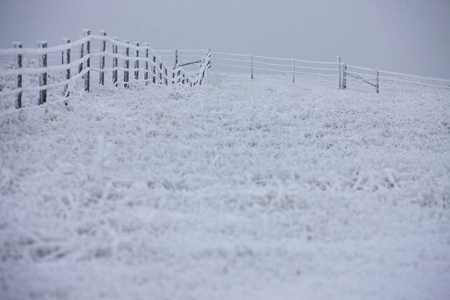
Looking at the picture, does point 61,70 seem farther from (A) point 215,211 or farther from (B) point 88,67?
(A) point 215,211

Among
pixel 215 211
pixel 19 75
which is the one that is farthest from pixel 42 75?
pixel 215 211

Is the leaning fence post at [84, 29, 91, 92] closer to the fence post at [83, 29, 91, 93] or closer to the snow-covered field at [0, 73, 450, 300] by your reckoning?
the fence post at [83, 29, 91, 93]

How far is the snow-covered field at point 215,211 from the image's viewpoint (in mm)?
3002

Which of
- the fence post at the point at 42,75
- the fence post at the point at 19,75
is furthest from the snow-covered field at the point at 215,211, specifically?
the fence post at the point at 42,75

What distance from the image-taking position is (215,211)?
162 inches

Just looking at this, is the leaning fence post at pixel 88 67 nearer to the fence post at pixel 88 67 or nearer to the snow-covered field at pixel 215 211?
the fence post at pixel 88 67

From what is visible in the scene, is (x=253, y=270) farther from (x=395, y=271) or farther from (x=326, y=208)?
(x=326, y=208)

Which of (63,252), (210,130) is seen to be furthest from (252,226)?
(210,130)

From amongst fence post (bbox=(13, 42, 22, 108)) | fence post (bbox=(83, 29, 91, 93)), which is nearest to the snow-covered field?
fence post (bbox=(13, 42, 22, 108))

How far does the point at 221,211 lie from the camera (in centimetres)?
414

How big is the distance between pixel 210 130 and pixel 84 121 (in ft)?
6.52

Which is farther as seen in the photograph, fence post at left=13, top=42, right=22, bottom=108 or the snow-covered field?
fence post at left=13, top=42, right=22, bottom=108

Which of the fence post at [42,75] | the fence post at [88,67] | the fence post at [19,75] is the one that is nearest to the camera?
the fence post at [19,75]

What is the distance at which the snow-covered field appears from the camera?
3.00m
